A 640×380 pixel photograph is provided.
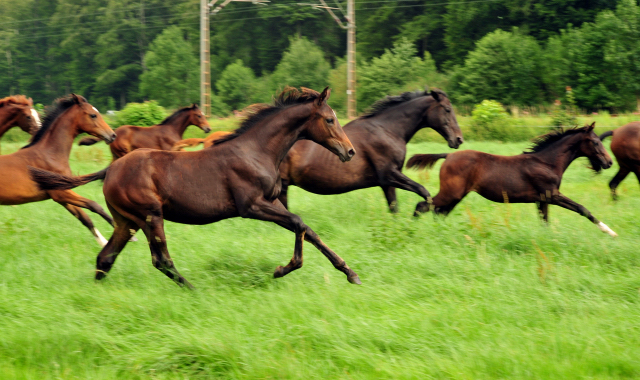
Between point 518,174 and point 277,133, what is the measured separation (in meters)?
3.51

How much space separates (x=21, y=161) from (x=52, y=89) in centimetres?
6375

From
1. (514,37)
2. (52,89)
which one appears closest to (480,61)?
(514,37)

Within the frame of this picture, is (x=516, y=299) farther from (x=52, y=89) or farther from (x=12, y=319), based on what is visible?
(x=52, y=89)

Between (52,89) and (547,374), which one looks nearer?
(547,374)

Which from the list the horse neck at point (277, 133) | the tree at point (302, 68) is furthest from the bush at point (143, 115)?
the tree at point (302, 68)

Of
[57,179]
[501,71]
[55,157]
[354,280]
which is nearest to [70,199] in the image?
[55,157]

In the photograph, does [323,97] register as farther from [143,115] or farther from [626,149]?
[143,115]

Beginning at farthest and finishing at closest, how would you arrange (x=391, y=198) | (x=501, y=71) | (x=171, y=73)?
1. (x=171, y=73)
2. (x=501, y=71)
3. (x=391, y=198)

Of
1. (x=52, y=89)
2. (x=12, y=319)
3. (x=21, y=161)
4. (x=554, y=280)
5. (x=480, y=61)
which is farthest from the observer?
(x=52, y=89)

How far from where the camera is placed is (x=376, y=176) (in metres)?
8.85

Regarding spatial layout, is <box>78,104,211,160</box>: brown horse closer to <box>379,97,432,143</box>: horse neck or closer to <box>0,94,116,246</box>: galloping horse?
<box>0,94,116,246</box>: galloping horse

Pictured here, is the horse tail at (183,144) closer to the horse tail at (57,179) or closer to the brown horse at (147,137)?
the brown horse at (147,137)

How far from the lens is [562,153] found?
27.0 feet

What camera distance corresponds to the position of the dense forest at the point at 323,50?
3612cm
